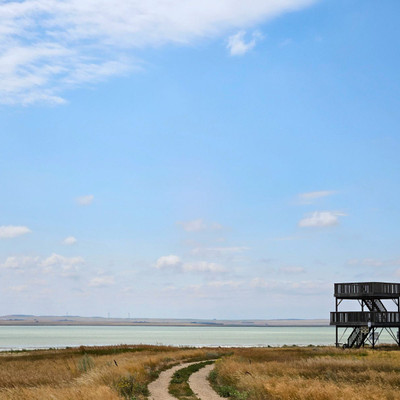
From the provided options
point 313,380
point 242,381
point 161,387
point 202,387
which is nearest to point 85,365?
point 161,387

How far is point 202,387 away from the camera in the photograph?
2545cm

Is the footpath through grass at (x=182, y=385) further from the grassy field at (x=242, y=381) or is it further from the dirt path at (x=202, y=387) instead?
the grassy field at (x=242, y=381)

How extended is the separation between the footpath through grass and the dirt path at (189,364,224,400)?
0.27 m

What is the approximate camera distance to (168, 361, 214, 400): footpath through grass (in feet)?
74.6

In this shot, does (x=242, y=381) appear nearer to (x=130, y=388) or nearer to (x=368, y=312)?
(x=130, y=388)

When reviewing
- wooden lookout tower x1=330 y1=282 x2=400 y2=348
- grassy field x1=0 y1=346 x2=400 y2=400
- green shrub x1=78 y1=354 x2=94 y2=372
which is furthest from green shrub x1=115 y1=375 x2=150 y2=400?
wooden lookout tower x1=330 y1=282 x2=400 y2=348

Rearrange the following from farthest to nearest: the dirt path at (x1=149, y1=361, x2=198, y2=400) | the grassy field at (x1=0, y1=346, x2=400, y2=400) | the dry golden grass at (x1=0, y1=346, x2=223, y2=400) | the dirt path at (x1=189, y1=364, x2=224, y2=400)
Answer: the dirt path at (x1=189, y1=364, x2=224, y2=400) → the dirt path at (x1=149, y1=361, x2=198, y2=400) → the grassy field at (x1=0, y1=346, x2=400, y2=400) → the dry golden grass at (x1=0, y1=346, x2=223, y2=400)

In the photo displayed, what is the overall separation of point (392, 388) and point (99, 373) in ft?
37.8

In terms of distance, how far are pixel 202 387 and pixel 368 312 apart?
33.2 metres

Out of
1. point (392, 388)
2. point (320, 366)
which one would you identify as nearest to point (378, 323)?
point (320, 366)

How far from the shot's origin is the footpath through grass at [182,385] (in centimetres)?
2275

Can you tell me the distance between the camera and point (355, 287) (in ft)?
180

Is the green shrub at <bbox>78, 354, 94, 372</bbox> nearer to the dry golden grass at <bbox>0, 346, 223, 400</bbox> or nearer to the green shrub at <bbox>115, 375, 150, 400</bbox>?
the dry golden grass at <bbox>0, 346, 223, 400</bbox>

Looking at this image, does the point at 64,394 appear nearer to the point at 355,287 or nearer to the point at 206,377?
the point at 206,377
